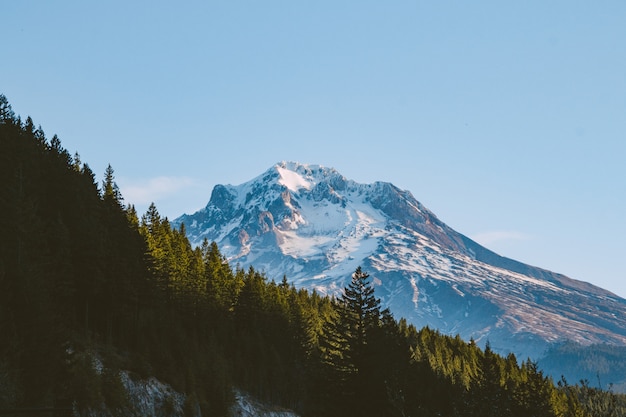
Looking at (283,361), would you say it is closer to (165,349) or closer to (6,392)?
(165,349)

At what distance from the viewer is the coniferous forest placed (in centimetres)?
3491

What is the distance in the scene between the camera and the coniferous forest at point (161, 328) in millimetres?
34906

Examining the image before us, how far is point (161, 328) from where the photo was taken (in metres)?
70.2

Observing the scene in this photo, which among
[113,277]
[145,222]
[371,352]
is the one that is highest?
[145,222]

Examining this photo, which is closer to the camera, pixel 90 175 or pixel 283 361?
pixel 90 175

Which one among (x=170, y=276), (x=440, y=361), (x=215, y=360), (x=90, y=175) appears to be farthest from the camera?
(x=440, y=361)

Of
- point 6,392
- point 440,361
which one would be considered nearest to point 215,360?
point 6,392

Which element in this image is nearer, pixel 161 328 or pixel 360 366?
pixel 360 366

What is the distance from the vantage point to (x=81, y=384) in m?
41.7

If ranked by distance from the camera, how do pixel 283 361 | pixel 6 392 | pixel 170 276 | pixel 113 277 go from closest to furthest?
1. pixel 6 392
2. pixel 113 277
3. pixel 170 276
4. pixel 283 361

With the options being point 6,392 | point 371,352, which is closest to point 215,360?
point 371,352

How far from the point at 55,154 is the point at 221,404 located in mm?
29394

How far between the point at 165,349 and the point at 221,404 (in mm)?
8548

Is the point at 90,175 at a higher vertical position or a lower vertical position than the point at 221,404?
higher
